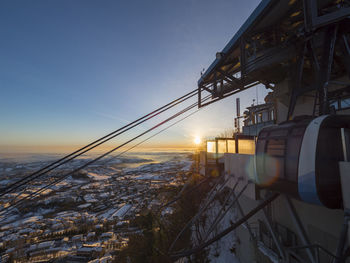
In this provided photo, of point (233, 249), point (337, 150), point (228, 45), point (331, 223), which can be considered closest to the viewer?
point (337, 150)

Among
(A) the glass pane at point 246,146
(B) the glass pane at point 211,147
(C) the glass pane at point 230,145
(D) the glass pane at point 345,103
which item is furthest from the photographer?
(B) the glass pane at point 211,147

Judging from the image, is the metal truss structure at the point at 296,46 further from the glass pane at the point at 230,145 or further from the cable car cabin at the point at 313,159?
the glass pane at the point at 230,145

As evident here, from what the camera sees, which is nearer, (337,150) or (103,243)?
(337,150)

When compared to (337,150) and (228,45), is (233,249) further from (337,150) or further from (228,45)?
(228,45)

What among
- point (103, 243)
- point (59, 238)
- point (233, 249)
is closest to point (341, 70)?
point (233, 249)

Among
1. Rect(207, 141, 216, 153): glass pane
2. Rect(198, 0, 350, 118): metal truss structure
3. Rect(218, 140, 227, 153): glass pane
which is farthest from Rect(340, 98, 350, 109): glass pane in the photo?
Rect(207, 141, 216, 153): glass pane

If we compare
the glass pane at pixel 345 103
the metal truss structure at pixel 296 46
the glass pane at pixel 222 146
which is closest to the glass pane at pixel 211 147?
the glass pane at pixel 222 146

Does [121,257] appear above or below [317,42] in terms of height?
→ below
